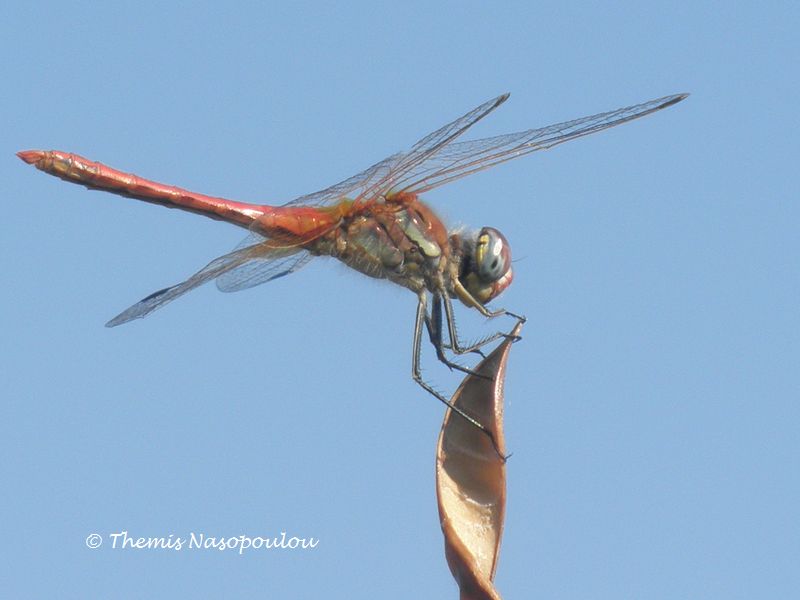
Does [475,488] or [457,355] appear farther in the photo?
[457,355]

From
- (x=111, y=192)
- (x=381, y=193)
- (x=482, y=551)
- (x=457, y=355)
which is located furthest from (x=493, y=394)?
(x=111, y=192)

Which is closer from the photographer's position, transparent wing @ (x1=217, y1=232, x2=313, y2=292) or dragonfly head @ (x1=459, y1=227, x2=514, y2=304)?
dragonfly head @ (x1=459, y1=227, x2=514, y2=304)

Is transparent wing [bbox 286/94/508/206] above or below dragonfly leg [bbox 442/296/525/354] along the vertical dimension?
above

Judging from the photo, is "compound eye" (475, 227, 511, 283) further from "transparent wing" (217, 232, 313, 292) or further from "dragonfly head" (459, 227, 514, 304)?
"transparent wing" (217, 232, 313, 292)

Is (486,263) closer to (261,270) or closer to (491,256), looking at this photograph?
(491,256)

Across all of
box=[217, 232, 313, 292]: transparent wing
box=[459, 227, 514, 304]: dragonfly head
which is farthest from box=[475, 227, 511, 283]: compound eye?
box=[217, 232, 313, 292]: transparent wing

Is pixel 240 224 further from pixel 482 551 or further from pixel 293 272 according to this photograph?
pixel 482 551

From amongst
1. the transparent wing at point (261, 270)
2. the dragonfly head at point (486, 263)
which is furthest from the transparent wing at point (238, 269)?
the dragonfly head at point (486, 263)
